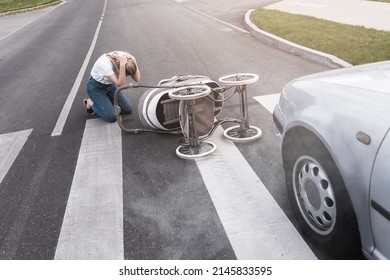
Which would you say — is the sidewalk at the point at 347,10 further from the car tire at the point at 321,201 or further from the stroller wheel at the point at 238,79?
the car tire at the point at 321,201

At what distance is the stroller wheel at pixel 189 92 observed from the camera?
3824 millimetres

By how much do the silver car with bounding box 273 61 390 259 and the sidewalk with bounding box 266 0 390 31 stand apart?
7.70 metres

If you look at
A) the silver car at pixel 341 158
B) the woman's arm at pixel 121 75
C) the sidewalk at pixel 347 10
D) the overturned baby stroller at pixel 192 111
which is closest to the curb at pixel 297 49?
the sidewalk at pixel 347 10

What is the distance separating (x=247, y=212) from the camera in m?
3.23

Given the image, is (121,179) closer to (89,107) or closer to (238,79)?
(238,79)

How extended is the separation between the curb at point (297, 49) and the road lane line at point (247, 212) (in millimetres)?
3782

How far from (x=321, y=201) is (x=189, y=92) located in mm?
1923

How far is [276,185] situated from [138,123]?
8.65ft

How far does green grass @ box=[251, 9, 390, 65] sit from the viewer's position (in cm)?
714

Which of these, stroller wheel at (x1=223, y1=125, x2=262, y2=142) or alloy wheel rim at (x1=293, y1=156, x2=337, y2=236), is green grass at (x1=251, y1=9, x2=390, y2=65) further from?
alloy wheel rim at (x1=293, y1=156, x2=337, y2=236)

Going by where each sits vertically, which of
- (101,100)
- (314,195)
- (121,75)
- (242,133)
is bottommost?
(242,133)

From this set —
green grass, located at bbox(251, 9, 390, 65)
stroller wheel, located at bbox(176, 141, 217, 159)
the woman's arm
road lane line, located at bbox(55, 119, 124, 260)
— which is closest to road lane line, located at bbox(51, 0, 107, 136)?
road lane line, located at bbox(55, 119, 124, 260)

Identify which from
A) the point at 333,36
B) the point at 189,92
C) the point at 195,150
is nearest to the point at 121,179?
the point at 195,150
